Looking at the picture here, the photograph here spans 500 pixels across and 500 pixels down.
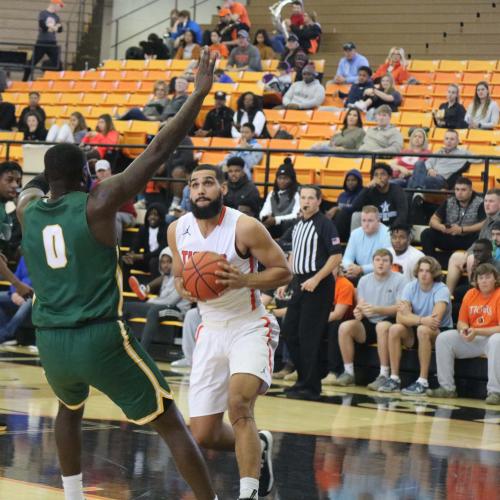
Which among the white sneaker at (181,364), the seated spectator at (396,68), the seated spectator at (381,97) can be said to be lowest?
the white sneaker at (181,364)

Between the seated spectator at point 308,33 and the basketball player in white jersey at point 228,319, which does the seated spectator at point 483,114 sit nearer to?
the seated spectator at point 308,33

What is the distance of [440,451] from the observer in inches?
308

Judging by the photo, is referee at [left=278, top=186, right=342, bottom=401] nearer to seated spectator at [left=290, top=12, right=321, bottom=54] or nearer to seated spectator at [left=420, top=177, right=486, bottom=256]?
seated spectator at [left=420, top=177, right=486, bottom=256]

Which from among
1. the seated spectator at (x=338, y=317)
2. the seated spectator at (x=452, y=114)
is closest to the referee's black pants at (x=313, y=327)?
the seated spectator at (x=338, y=317)

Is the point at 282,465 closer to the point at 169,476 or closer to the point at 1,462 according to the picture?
the point at 169,476

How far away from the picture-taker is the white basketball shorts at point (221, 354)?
5.88 meters

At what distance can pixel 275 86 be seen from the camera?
19.5 m

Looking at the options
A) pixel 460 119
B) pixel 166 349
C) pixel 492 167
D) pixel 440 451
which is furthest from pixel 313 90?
pixel 440 451

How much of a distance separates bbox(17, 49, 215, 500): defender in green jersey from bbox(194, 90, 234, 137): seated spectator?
12570 mm

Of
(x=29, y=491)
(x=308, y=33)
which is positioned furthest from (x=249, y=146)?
(x=29, y=491)

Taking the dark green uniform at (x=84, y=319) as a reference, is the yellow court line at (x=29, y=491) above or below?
below

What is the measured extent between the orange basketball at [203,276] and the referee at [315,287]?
4591mm

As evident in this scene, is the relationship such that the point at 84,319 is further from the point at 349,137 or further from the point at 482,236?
the point at 349,137

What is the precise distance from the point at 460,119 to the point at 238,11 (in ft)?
25.9
